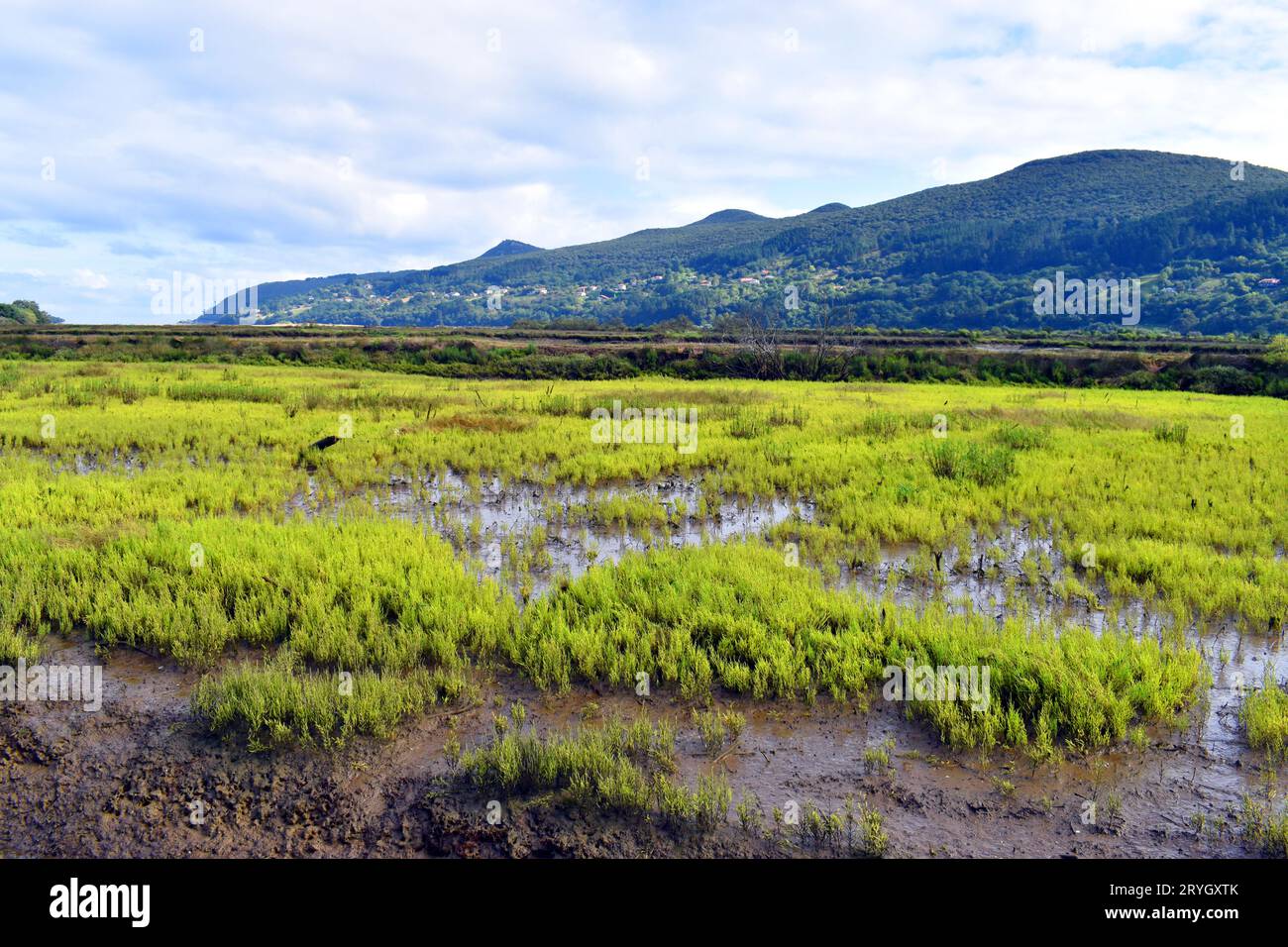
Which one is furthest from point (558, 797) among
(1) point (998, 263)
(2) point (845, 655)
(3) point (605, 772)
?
(1) point (998, 263)

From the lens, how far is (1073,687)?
5.18 metres

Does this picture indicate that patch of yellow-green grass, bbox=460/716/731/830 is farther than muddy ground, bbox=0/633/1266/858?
Yes

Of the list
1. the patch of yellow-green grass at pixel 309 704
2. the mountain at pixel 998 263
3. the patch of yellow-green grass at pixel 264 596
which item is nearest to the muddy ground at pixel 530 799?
the patch of yellow-green grass at pixel 309 704

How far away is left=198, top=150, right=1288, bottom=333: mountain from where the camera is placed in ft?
382

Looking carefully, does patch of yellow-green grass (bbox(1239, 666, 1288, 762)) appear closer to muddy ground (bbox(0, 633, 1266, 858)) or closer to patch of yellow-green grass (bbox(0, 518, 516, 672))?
muddy ground (bbox(0, 633, 1266, 858))

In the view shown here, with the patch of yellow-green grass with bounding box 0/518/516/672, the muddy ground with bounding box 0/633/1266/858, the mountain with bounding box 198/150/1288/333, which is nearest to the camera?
the muddy ground with bounding box 0/633/1266/858

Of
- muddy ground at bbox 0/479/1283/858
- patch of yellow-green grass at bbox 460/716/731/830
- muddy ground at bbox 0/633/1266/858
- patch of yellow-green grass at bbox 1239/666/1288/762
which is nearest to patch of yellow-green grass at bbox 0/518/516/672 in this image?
muddy ground at bbox 0/479/1283/858

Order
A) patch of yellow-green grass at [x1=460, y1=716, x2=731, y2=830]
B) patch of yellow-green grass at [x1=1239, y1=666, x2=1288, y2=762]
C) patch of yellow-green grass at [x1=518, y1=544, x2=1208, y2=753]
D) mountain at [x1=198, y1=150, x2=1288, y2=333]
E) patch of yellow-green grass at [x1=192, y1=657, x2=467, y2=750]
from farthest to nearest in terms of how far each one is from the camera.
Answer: mountain at [x1=198, y1=150, x2=1288, y2=333], patch of yellow-green grass at [x1=518, y1=544, x2=1208, y2=753], patch of yellow-green grass at [x1=192, y1=657, x2=467, y2=750], patch of yellow-green grass at [x1=1239, y1=666, x2=1288, y2=762], patch of yellow-green grass at [x1=460, y1=716, x2=731, y2=830]

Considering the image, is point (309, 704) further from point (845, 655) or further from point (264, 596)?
point (845, 655)

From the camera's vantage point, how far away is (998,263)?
148375mm

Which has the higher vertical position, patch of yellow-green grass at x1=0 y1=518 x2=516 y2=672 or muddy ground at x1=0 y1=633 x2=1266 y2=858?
patch of yellow-green grass at x1=0 y1=518 x2=516 y2=672

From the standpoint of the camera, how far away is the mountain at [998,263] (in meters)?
116
